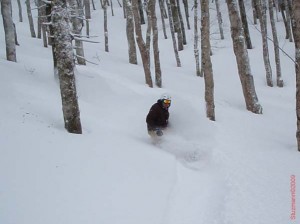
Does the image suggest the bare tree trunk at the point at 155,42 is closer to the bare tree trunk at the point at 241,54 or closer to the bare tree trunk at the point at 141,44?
the bare tree trunk at the point at 141,44

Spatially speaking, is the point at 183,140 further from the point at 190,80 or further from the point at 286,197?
the point at 190,80

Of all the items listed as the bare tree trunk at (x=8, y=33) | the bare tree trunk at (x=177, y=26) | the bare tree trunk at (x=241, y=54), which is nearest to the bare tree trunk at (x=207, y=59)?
the bare tree trunk at (x=241, y=54)

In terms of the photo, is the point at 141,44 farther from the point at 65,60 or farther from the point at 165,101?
the point at 65,60

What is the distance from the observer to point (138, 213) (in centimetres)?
473

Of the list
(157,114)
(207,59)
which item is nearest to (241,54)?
(207,59)

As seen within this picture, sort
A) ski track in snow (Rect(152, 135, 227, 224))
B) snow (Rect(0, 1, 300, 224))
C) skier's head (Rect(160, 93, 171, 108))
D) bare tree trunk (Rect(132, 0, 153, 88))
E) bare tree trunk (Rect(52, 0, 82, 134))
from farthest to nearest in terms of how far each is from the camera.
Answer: bare tree trunk (Rect(132, 0, 153, 88)) < skier's head (Rect(160, 93, 171, 108)) < bare tree trunk (Rect(52, 0, 82, 134)) < ski track in snow (Rect(152, 135, 227, 224)) < snow (Rect(0, 1, 300, 224))

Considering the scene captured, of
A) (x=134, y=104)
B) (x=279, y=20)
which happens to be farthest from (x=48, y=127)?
(x=279, y=20)

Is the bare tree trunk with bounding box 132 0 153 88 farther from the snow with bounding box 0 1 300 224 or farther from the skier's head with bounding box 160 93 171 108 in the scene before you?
the skier's head with bounding box 160 93 171 108

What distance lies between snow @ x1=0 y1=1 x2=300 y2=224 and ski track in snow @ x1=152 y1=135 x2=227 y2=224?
25 mm

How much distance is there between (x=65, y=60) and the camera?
6.75 meters

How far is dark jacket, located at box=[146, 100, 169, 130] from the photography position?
883cm

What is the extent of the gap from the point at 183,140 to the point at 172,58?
13.8 metres

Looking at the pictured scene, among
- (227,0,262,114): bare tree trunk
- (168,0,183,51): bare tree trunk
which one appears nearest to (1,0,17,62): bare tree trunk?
(227,0,262,114): bare tree trunk

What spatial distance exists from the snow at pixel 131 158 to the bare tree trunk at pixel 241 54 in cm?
42
